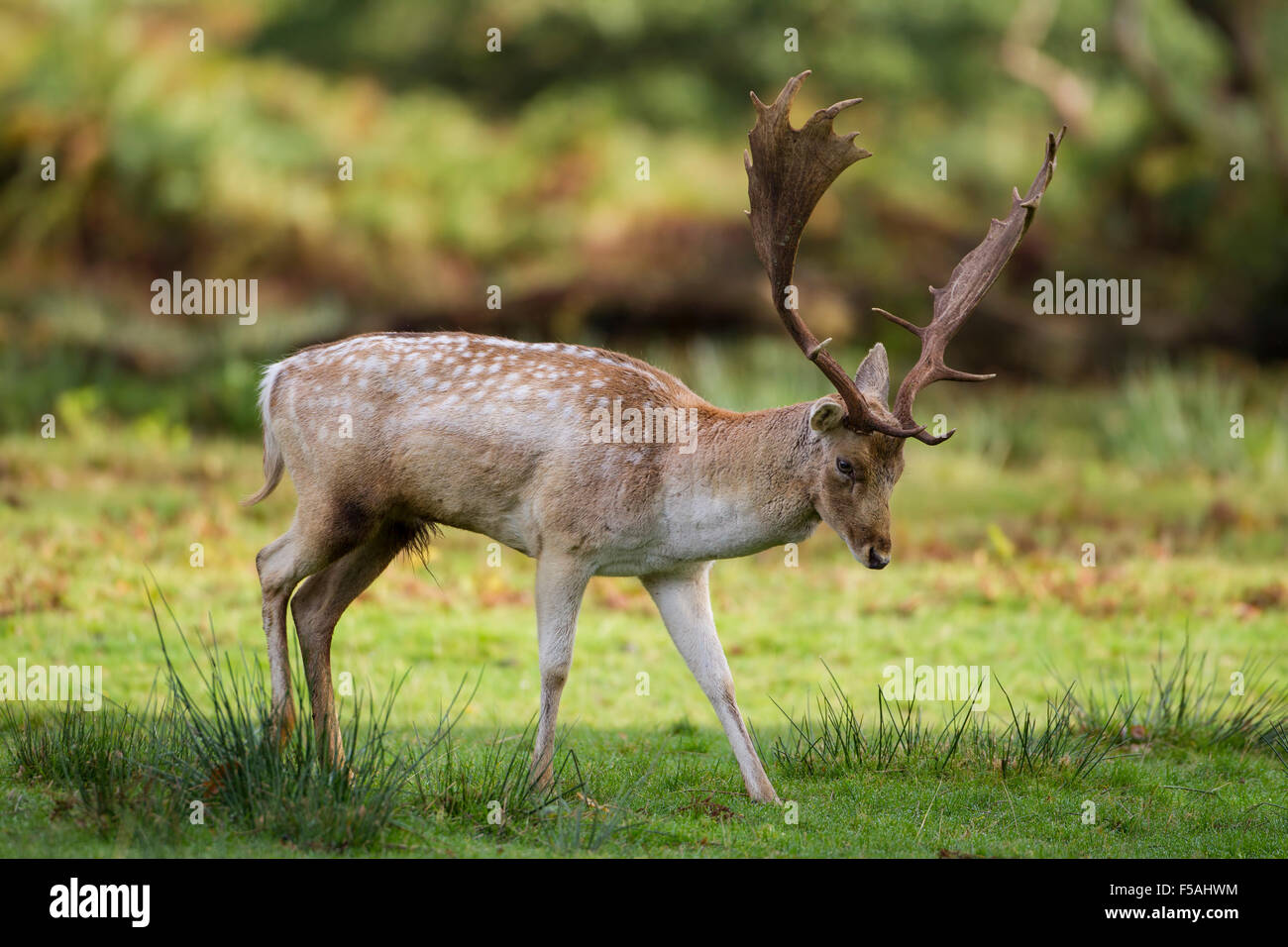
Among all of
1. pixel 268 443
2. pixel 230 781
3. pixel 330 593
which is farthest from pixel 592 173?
pixel 230 781

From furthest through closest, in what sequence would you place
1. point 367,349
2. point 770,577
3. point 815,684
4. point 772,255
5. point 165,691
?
1. point 770,577
2. point 815,684
3. point 165,691
4. point 367,349
5. point 772,255

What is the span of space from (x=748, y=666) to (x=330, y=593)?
3.55 meters

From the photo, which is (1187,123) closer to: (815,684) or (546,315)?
(546,315)

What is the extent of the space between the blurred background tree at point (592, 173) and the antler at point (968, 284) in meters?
10.7

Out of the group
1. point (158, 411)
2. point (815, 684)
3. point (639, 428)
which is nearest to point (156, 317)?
point (158, 411)

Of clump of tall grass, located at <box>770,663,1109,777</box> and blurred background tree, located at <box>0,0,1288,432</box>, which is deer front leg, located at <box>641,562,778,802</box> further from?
blurred background tree, located at <box>0,0,1288,432</box>

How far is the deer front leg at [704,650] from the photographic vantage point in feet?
23.5

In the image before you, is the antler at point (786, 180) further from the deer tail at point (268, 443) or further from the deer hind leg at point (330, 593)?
the deer tail at point (268, 443)

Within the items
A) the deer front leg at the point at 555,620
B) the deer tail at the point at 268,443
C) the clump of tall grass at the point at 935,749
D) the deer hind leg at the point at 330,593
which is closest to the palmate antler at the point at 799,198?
the deer front leg at the point at 555,620

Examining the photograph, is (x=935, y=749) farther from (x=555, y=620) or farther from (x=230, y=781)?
(x=230, y=781)

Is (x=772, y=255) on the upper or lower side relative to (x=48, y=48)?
lower

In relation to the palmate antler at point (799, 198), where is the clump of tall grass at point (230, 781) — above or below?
below

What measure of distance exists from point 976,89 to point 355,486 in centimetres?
1989

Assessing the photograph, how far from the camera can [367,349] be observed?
769cm
